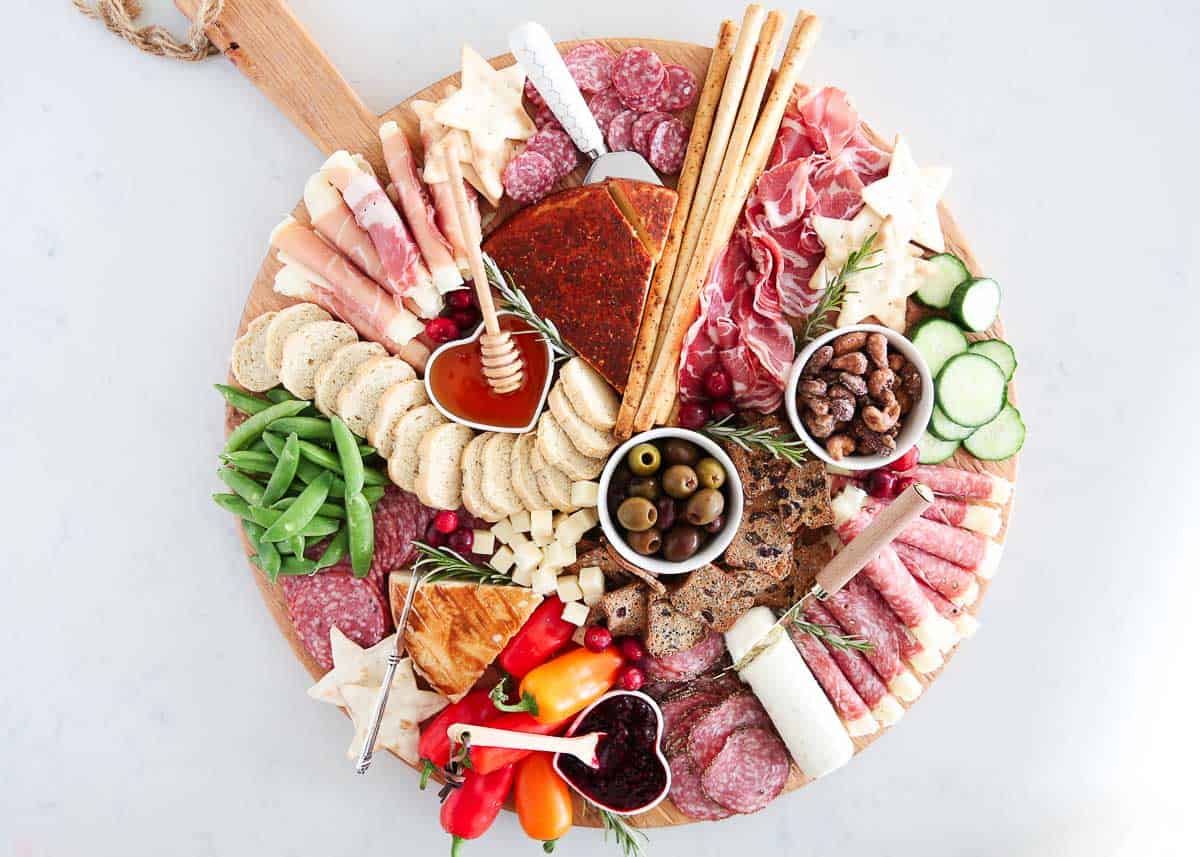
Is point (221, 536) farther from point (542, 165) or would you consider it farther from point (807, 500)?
point (807, 500)

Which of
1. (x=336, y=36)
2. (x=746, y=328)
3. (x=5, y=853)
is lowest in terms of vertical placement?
(x=5, y=853)

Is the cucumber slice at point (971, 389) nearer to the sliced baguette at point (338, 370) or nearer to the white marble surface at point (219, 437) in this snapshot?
the white marble surface at point (219, 437)

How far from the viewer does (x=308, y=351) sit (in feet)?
7.25

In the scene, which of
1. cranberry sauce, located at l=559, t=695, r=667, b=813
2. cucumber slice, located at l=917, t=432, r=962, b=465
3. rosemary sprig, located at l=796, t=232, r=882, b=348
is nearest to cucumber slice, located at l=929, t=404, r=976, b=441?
cucumber slice, located at l=917, t=432, r=962, b=465

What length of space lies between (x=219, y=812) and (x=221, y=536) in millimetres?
923

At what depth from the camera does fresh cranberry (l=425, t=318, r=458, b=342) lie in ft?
7.40

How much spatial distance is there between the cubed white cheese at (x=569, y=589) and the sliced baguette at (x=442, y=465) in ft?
1.19

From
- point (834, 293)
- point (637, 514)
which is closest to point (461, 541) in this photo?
point (637, 514)

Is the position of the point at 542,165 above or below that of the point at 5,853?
above

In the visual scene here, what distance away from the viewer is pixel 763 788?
2.22m

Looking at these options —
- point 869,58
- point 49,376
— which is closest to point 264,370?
point 49,376

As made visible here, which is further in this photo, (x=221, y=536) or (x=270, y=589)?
(x=221, y=536)

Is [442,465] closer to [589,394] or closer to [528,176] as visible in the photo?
[589,394]

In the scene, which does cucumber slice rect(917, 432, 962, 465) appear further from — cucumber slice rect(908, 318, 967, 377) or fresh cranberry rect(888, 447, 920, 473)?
cucumber slice rect(908, 318, 967, 377)
